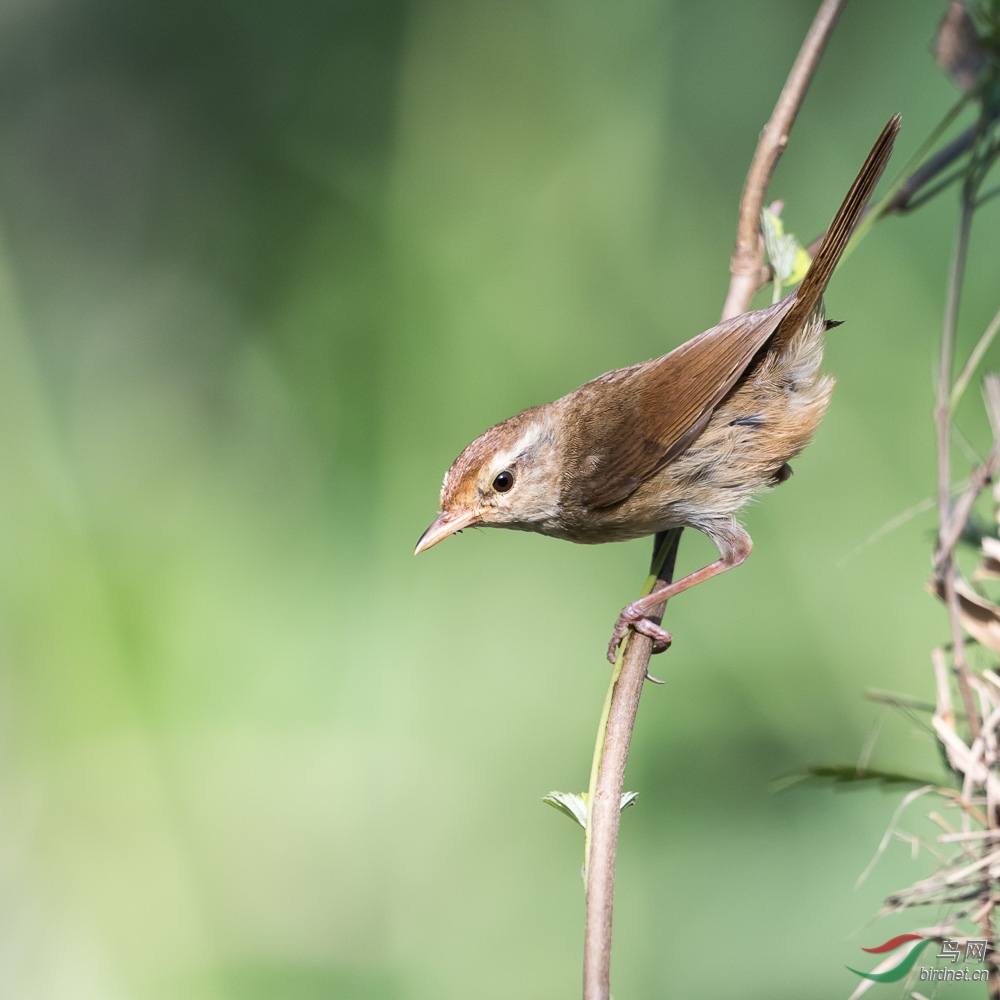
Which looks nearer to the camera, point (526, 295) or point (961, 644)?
point (961, 644)

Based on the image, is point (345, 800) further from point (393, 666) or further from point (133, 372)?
point (133, 372)

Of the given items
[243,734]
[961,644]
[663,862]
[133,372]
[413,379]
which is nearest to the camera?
[961,644]

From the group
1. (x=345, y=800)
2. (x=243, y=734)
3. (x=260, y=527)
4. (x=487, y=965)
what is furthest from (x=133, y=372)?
(x=487, y=965)

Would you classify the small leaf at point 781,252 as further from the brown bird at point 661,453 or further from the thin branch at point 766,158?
the brown bird at point 661,453

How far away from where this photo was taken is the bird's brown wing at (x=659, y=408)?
163cm

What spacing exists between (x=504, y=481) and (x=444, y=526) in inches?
6.2

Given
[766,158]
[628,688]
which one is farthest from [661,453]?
[628,688]

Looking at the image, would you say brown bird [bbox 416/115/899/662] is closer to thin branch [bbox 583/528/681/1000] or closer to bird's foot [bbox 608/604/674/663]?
bird's foot [bbox 608/604/674/663]

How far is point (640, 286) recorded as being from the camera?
2332mm

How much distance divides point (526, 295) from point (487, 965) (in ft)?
5.18

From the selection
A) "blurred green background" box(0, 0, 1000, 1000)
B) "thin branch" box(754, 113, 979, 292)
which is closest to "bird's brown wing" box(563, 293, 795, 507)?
"thin branch" box(754, 113, 979, 292)

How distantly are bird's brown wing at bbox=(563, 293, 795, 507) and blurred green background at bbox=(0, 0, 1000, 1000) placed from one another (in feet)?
1.79

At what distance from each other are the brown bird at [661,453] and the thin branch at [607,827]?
0.56 m

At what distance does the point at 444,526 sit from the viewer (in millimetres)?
1734
